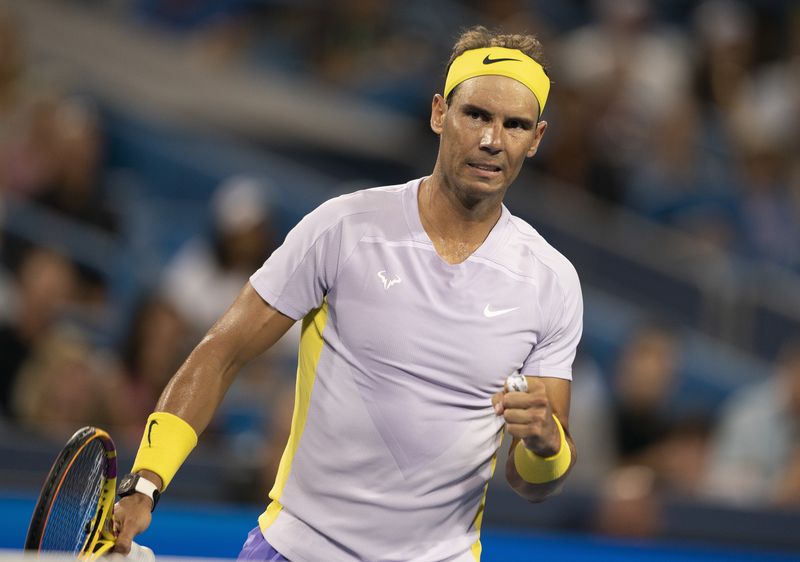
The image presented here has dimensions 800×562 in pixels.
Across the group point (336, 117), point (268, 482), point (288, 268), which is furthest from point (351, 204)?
point (336, 117)

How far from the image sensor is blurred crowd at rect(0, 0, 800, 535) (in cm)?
588

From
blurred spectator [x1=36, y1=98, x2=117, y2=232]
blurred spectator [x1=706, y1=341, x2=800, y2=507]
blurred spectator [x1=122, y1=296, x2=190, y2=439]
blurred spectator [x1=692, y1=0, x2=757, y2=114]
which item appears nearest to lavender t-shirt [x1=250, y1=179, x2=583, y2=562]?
blurred spectator [x1=122, y1=296, x2=190, y2=439]

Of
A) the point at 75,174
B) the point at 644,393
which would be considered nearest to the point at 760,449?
the point at 644,393

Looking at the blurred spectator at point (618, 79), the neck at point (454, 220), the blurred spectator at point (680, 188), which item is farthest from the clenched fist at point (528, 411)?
the blurred spectator at point (680, 188)

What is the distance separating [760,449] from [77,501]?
4.48 meters

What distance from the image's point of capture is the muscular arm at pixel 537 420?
8.46 ft

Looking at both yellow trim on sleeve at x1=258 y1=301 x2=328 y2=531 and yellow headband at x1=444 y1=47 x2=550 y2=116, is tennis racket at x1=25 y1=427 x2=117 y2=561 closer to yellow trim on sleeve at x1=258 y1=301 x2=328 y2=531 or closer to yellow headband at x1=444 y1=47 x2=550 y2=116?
yellow trim on sleeve at x1=258 y1=301 x2=328 y2=531

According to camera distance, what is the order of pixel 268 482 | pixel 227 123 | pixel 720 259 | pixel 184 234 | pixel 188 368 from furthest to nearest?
pixel 227 123
pixel 720 259
pixel 184 234
pixel 268 482
pixel 188 368

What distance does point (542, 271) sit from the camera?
2.96m

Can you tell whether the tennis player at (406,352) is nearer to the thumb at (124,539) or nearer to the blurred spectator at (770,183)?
the thumb at (124,539)

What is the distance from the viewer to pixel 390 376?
2848 mm

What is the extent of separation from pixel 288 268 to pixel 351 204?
219mm

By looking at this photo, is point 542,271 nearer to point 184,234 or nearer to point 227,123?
point 184,234

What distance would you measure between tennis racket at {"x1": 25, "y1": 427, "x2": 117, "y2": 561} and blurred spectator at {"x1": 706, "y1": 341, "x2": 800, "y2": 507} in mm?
4188
